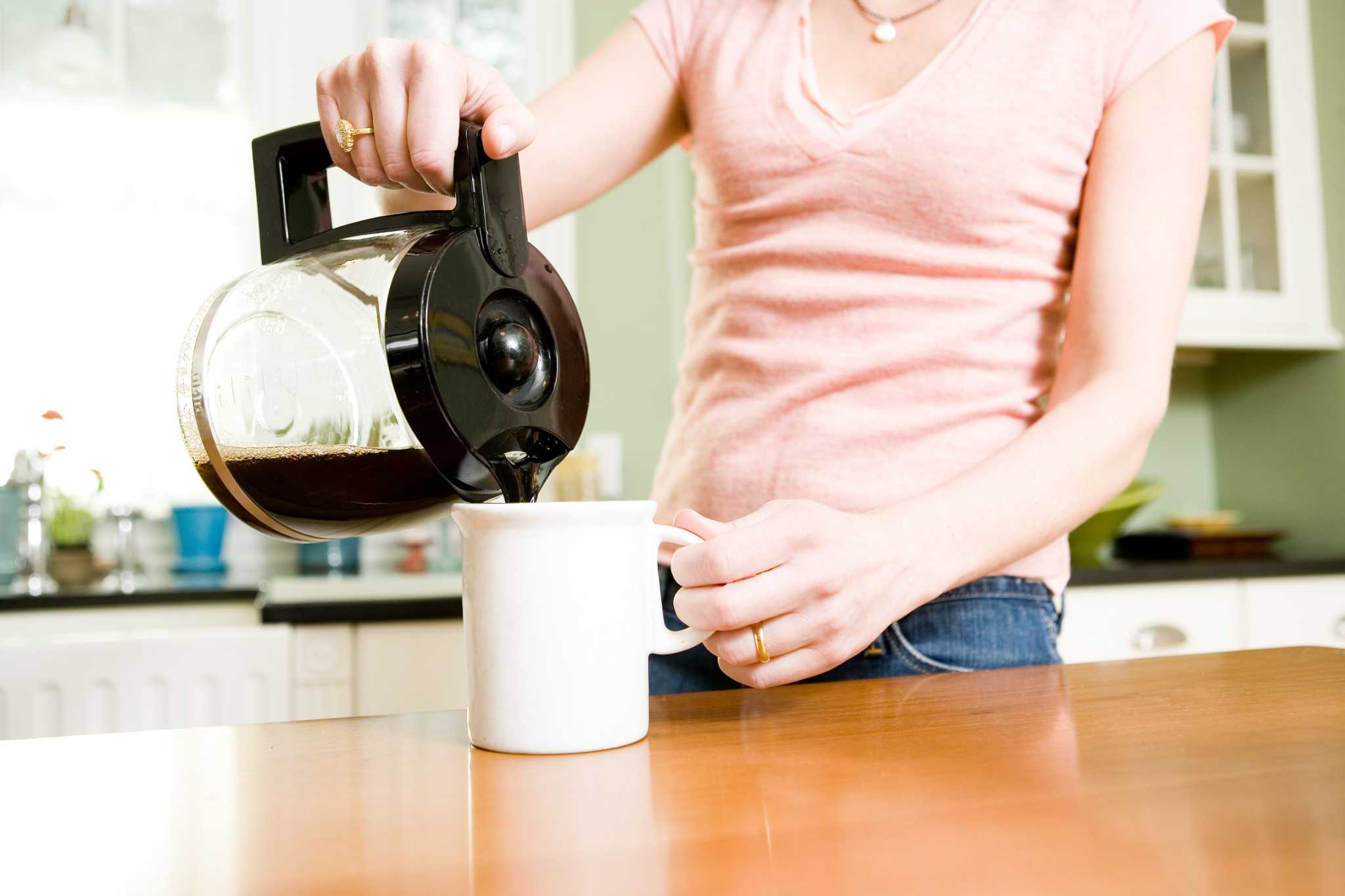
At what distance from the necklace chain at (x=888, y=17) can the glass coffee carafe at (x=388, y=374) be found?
421 millimetres

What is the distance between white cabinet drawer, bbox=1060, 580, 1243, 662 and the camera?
5.70 ft

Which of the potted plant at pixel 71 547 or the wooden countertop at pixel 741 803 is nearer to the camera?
the wooden countertop at pixel 741 803

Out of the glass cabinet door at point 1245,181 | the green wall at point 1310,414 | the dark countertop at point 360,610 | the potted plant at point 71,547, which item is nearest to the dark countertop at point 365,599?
the dark countertop at point 360,610

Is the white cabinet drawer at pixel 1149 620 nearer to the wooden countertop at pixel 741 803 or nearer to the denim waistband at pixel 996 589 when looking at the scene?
the denim waistband at pixel 996 589

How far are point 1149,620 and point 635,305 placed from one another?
1.10m

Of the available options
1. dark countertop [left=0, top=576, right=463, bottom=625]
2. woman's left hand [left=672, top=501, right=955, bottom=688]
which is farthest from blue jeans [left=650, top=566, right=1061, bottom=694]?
dark countertop [left=0, top=576, right=463, bottom=625]

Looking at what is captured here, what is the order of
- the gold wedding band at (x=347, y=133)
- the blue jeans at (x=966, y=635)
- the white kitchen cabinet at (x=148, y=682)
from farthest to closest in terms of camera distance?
the white kitchen cabinet at (x=148, y=682), the blue jeans at (x=966, y=635), the gold wedding band at (x=347, y=133)

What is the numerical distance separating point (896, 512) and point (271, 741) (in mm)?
335

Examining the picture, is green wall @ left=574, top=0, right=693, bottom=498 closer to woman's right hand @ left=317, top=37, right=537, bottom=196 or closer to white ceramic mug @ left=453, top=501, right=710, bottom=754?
woman's right hand @ left=317, top=37, right=537, bottom=196

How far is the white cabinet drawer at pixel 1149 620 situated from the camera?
1.74 meters

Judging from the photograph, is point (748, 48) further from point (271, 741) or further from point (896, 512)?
point (271, 741)

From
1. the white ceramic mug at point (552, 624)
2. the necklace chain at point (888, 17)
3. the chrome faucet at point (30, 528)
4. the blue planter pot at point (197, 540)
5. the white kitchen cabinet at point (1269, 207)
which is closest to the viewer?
the white ceramic mug at point (552, 624)

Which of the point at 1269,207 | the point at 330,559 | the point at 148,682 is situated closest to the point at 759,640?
the point at 148,682

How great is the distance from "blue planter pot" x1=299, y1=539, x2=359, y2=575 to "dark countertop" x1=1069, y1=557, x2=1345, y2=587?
50.1 inches
